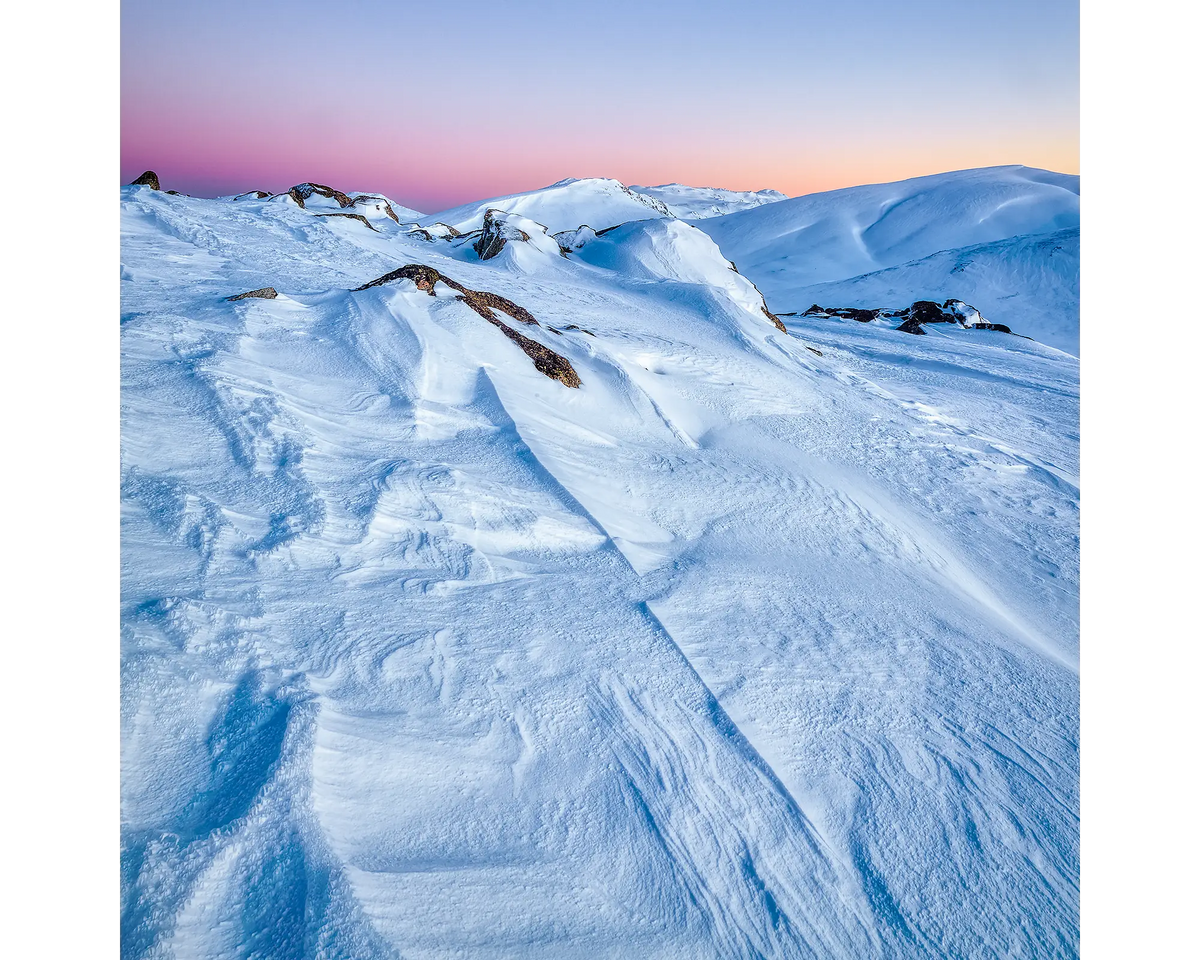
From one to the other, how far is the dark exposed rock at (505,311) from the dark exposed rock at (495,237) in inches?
244

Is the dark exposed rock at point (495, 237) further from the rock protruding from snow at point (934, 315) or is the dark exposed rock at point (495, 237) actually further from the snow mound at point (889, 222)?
the snow mound at point (889, 222)

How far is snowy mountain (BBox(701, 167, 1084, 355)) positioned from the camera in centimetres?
1959

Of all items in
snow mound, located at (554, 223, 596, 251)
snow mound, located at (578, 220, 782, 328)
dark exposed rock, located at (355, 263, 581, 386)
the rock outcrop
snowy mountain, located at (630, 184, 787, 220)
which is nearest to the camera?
dark exposed rock, located at (355, 263, 581, 386)

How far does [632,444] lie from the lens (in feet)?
13.7

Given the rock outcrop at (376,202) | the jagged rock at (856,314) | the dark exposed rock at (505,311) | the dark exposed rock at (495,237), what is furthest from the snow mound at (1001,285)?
the dark exposed rock at (505,311)

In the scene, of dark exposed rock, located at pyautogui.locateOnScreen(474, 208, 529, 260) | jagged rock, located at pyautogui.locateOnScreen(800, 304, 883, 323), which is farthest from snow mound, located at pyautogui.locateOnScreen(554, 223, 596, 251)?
jagged rock, located at pyautogui.locateOnScreen(800, 304, 883, 323)

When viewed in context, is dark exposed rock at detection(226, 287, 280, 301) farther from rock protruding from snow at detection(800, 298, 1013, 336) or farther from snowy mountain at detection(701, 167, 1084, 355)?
snowy mountain at detection(701, 167, 1084, 355)

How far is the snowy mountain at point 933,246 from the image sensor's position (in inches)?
771

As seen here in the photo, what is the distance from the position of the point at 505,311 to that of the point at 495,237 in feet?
22.2

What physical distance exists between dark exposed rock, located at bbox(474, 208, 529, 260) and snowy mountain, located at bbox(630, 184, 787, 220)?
50.8m

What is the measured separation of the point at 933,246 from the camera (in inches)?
1182
